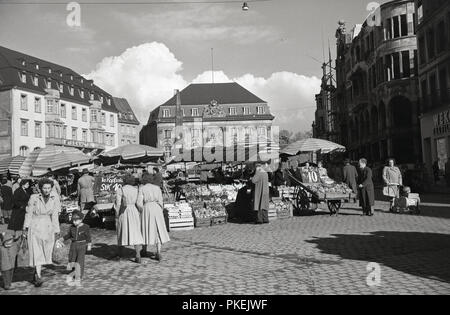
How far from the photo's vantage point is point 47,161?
16797 mm

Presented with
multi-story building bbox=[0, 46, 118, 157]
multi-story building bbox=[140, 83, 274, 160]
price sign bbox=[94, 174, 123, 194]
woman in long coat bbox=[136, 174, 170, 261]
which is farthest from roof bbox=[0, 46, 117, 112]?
woman in long coat bbox=[136, 174, 170, 261]

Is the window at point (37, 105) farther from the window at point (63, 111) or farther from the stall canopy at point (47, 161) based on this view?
the stall canopy at point (47, 161)

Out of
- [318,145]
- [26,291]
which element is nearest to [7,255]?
[26,291]

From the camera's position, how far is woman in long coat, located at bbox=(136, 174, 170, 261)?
29.2 ft

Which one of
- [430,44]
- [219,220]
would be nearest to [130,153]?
[219,220]

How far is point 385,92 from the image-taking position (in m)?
39.0

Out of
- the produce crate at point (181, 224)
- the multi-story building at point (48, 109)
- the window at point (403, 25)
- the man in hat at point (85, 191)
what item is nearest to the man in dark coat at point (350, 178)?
the produce crate at point (181, 224)

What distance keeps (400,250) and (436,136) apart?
24.8m

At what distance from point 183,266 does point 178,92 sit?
87.8 meters

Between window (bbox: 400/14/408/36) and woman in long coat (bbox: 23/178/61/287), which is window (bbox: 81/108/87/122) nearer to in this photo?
window (bbox: 400/14/408/36)

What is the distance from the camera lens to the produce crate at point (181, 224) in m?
14.1

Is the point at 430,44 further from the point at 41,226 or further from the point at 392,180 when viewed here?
the point at 41,226

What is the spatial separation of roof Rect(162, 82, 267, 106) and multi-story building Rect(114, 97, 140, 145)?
24.5ft
